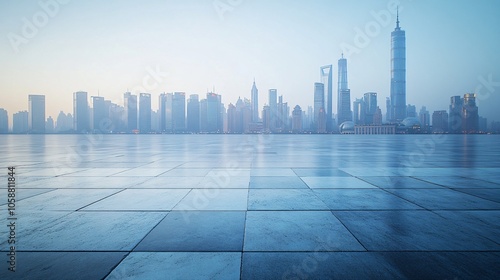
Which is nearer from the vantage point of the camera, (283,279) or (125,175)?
(283,279)

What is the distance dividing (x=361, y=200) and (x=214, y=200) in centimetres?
416

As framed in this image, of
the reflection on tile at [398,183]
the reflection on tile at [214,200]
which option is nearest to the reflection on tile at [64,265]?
the reflection on tile at [214,200]

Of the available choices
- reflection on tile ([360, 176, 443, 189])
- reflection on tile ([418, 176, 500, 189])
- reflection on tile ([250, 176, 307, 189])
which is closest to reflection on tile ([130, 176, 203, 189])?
reflection on tile ([250, 176, 307, 189])

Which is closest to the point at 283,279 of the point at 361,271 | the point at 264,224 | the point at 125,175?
the point at 361,271

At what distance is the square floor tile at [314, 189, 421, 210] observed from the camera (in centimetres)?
615

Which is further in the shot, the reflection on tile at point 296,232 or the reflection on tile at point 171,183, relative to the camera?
the reflection on tile at point 171,183

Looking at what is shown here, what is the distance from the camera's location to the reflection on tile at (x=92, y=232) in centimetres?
409

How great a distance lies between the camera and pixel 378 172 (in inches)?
442

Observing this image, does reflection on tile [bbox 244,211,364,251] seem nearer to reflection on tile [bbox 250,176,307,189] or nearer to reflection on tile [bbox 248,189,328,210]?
reflection on tile [bbox 248,189,328,210]

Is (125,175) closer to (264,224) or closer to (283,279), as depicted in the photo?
(264,224)

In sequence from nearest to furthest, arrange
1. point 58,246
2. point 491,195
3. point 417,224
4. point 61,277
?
point 61,277
point 58,246
point 417,224
point 491,195

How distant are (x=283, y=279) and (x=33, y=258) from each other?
3.87 m

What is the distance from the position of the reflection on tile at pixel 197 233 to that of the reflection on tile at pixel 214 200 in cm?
45

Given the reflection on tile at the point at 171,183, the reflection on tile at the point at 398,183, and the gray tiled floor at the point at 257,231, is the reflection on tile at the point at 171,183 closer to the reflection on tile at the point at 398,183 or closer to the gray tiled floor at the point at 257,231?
the gray tiled floor at the point at 257,231
